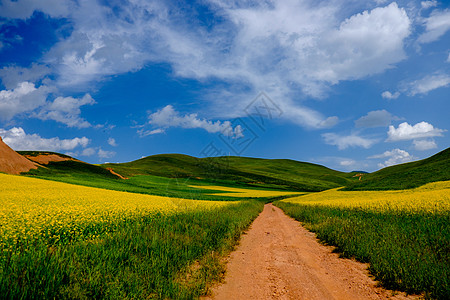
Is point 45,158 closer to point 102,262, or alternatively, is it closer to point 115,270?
point 102,262

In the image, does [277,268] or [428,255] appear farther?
[277,268]

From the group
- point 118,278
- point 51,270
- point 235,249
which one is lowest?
point 235,249

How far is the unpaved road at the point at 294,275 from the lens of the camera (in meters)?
4.33

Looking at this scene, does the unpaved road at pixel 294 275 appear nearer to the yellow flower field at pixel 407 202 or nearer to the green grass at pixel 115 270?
the green grass at pixel 115 270

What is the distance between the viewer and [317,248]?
7742 millimetres

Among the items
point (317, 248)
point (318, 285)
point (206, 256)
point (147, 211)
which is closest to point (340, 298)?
point (318, 285)

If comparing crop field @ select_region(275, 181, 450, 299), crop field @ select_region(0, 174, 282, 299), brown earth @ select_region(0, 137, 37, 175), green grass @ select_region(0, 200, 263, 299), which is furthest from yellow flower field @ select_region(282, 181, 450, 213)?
brown earth @ select_region(0, 137, 37, 175)

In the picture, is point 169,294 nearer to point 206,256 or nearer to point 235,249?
point 206,256

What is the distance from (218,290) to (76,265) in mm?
2670

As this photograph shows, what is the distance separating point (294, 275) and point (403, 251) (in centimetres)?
274

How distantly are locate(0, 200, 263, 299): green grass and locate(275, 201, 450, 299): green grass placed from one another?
12.3 feet

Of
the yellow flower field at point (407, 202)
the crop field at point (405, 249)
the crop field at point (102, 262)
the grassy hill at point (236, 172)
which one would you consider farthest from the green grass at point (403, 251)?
the grassy hill at point (236, 172)

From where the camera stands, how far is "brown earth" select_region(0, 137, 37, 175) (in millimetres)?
36612

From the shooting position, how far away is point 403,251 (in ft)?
17.6
